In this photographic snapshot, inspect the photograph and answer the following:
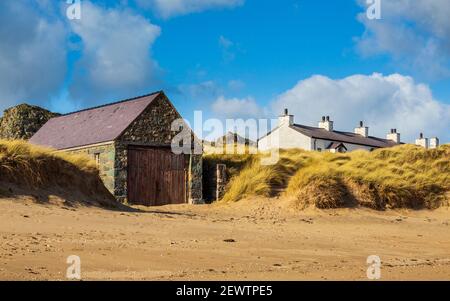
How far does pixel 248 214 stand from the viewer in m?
22.6

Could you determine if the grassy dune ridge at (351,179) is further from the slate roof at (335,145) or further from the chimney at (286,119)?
the chimney at (286,119)

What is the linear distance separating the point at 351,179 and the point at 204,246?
1284 cm

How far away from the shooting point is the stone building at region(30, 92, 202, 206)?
25.3m

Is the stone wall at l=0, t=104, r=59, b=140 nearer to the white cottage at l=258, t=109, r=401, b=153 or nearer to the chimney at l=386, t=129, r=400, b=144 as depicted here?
the white cottage at l=258, t=109, r=401, b=153

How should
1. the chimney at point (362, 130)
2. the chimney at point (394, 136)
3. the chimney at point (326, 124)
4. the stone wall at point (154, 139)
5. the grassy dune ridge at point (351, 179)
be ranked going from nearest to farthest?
the grassy dune ridge at point (351, 179) → the stone wall at point (154, 139) → the chimney at point (326, 124) → the chimney at point (362, 130) → the chimney at point (394, 136)

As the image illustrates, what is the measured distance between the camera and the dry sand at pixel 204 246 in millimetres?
9484

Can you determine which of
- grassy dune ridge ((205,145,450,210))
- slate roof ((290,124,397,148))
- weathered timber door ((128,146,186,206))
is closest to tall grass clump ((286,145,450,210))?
grassy dune ridge ((205,145,450,210))

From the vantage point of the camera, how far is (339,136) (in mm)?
57656

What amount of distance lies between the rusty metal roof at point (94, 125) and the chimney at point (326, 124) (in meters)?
32.4

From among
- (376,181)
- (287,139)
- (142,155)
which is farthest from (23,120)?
(376,181)

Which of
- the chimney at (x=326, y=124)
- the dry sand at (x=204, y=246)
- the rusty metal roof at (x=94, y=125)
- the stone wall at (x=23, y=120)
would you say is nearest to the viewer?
the dry sand at (x=204, y=246)

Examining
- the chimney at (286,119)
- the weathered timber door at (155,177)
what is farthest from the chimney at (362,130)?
the weathered timber door at (155,177)

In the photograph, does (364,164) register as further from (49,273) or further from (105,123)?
(49,273)

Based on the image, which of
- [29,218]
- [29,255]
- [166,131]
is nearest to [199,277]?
[29,255]
